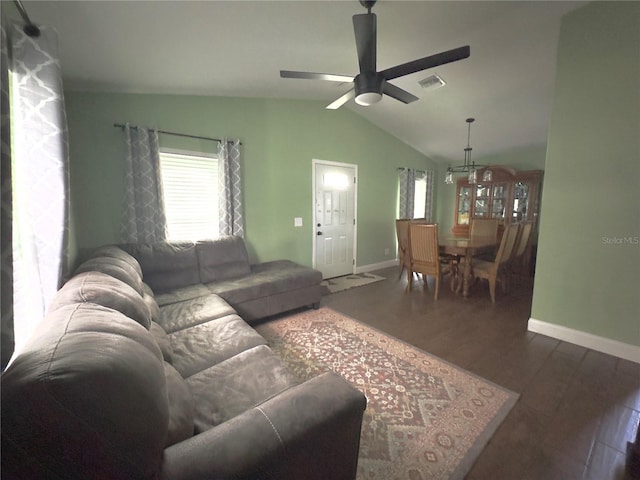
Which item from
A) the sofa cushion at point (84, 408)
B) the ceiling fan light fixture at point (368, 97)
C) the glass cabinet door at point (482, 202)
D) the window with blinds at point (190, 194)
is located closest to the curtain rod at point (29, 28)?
the sofa cushion at point (84, 408)

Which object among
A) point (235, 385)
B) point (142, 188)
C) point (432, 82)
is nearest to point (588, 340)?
point (235, 385)

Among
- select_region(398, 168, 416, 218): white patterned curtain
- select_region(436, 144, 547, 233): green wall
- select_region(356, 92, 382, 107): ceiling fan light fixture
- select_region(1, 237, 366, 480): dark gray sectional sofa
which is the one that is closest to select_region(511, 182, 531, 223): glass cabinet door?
select_region(436, 144, 547, 233): green wall

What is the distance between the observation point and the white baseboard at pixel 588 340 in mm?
2080

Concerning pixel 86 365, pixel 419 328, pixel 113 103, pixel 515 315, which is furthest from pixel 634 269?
pixel 113 103

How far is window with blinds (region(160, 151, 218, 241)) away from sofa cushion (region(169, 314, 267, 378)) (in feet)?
5.06

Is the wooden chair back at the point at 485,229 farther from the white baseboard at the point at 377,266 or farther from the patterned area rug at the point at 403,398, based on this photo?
the patterned area rug at the point at 403,398

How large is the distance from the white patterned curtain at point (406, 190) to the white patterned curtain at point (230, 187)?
3.35m

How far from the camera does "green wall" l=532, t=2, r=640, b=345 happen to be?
6.63 ft

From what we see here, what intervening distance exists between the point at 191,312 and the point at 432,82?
3.59 m

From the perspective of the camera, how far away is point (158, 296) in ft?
7.93

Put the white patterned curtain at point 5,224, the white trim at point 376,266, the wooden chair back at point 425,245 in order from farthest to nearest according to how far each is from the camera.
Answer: the white trim at point 376,266, the wooden chair back at point 425,245, the white patterned curtain at point 5,224

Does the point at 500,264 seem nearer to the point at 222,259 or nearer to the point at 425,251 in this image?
the point at 425,251

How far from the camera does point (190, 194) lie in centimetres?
308

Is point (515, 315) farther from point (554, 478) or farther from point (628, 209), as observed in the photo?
point (554, 478)
